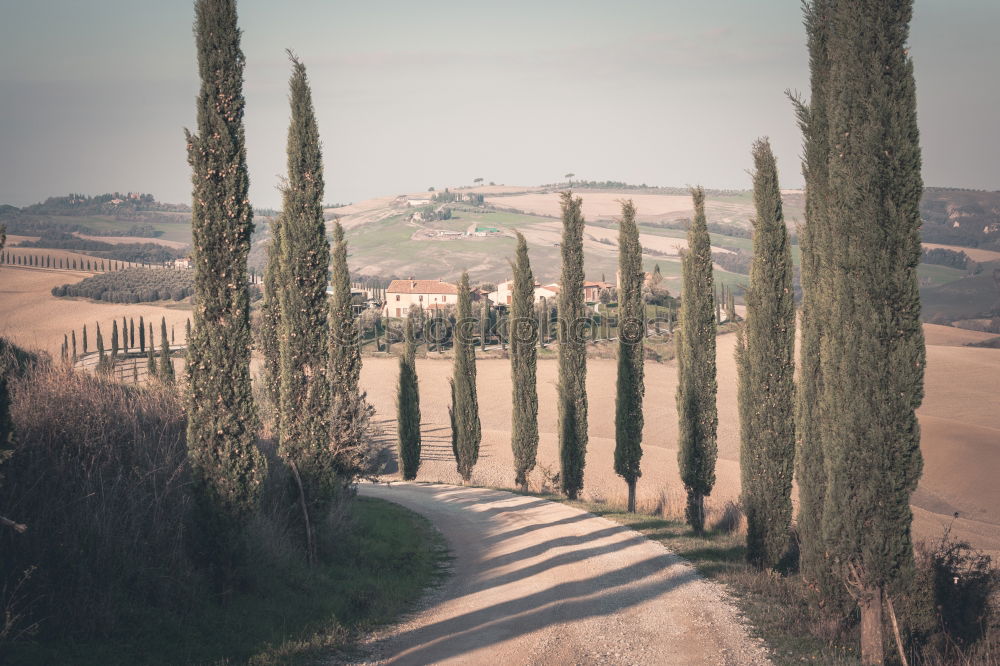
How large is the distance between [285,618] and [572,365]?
17.6m

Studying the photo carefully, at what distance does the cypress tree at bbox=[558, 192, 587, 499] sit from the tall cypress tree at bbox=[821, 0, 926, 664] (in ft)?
55.3

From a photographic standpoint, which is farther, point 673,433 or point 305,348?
point 673,433

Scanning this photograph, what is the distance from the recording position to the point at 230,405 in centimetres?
1016

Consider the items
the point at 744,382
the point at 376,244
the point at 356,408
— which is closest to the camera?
the point at 744,382

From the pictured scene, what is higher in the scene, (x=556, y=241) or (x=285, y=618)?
(x=556, y=241)

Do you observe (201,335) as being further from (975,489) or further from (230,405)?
(975,489)

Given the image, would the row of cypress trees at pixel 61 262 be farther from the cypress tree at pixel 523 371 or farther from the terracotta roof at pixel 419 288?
the cypress tree at pixel 523 371

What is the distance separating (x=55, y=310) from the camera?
75.1 m

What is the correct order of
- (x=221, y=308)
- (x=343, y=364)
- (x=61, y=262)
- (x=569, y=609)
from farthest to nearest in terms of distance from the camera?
1. (x=61, y=262)
2. (x=343, y=364)
3. (x=569, y=609)
4. (x=221, y=308)

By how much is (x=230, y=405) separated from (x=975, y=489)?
31.4 meters

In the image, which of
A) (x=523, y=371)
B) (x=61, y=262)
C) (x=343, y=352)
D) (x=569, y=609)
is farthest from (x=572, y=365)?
(x=61, y=262)

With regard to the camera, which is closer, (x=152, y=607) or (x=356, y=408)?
(x=152, y=607)

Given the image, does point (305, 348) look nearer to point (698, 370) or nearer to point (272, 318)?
point (272, 318)

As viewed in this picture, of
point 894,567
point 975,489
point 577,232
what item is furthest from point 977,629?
point 975,489
